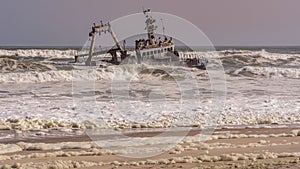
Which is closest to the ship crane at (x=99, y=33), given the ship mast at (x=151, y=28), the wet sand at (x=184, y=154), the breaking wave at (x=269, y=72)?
the ship mast at (x=151, y=28)

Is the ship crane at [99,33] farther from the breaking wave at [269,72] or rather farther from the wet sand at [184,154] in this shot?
the wet sand at [184,154]

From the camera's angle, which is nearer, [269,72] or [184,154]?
[184,154]

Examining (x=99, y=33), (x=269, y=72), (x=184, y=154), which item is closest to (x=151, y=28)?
(x=99, y=33)

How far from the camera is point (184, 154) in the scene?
10484 millimetres

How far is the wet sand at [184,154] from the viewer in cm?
928

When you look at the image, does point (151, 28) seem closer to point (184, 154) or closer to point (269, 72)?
point (269, 72)

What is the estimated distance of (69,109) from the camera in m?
17.8

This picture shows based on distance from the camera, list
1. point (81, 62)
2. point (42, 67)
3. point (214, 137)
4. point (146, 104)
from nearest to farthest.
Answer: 1. point (214, 137)
2. point (146, 104)
3. point (42, 67)
4. point (81, 62)

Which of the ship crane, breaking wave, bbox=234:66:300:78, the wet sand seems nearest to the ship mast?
the ship crane

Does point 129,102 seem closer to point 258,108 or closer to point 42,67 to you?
A: point 258,108

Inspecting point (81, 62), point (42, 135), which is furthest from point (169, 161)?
point (81, 62)

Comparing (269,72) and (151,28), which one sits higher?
(151,28)

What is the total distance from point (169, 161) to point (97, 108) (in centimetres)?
903

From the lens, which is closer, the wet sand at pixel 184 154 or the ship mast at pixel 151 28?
the wet sand at pixel 184 154
